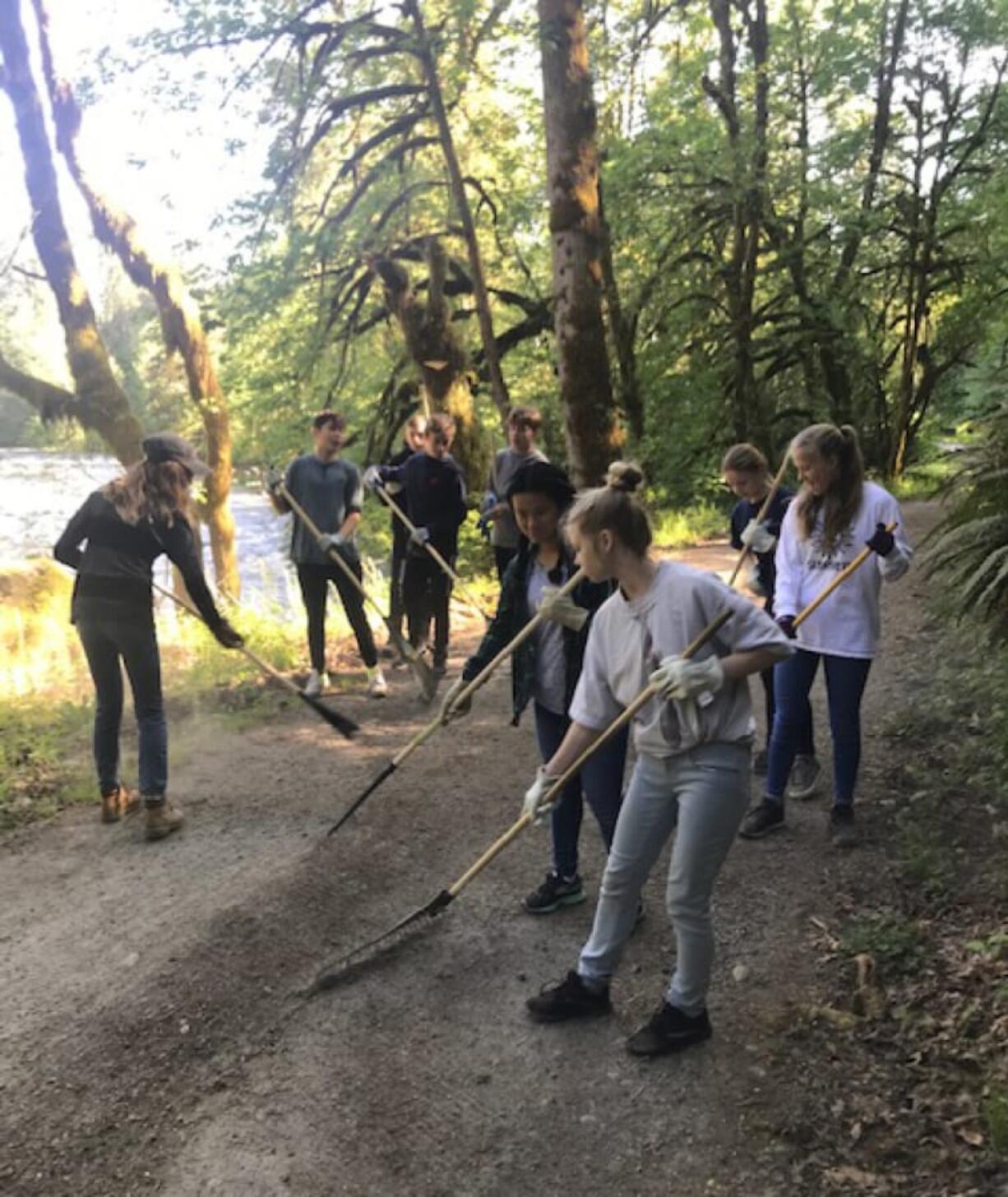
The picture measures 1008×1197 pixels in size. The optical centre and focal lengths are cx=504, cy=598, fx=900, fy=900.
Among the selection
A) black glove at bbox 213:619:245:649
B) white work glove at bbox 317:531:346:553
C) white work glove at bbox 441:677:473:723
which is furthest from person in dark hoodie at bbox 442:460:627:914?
white work glove at bbox 317:531:346:553

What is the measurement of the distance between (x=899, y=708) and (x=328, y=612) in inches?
233

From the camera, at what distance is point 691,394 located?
1705cm

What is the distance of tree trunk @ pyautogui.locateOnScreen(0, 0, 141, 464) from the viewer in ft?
38.9

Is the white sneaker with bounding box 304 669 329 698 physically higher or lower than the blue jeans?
lower

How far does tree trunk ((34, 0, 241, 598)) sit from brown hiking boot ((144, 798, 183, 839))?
7422 mm

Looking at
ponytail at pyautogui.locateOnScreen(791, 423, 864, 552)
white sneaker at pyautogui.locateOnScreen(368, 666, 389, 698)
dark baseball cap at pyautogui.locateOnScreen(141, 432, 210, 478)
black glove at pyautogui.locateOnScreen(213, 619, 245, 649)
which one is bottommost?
white sneaker at pyautogui.locateOnScreen(368, 666, 389, 698)

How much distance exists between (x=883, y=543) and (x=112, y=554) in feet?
12.5

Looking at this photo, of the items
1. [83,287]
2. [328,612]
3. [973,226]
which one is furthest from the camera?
[973,226]

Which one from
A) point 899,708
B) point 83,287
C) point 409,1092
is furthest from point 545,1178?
point 83,287

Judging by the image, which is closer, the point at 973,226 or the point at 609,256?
the point at 609,256

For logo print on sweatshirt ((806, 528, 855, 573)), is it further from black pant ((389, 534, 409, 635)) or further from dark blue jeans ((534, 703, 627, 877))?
black pant ((389, 534, 409, 635))

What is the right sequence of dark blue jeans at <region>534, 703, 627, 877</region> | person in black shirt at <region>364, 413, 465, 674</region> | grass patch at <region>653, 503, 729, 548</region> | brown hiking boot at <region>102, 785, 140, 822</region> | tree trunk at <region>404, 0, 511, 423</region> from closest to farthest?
dark blue jeans at <region>534, 703, 627, 877</region>
brown hiking boot at <region>102, 785, 140, 822</region>
person in black shirt at <region>364, 413, 465, 674</region>
tree trunk at <region>404, 0, 511, 423</region>
grass patch at <region>653, 503, 729, 548</region>

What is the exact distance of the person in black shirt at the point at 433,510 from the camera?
7.36 m

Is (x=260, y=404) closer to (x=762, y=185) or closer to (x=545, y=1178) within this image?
(x=762, y=185)
